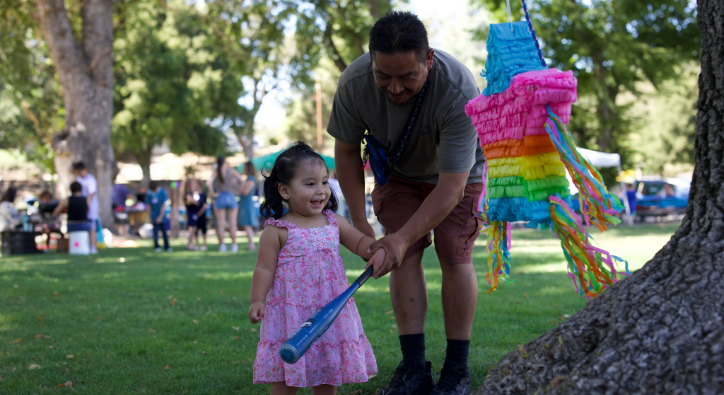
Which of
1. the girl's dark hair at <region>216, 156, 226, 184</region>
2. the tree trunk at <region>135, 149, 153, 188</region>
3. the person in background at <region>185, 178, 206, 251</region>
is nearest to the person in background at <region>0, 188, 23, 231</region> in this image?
the person in background at <region>185, 178, 206, 251</region>

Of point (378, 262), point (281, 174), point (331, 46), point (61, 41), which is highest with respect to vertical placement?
point (331, 46)

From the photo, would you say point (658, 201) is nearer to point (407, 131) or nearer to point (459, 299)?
point (459, 299)

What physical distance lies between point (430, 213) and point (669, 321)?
1.07m

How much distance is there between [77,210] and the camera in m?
9.76

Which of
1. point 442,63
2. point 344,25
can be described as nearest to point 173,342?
point 442,63

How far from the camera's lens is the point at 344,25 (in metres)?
15.2

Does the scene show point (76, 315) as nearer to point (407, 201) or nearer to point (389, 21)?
point (407, 201)

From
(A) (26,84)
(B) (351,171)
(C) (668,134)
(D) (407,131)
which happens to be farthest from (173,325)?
(C) (668,134)

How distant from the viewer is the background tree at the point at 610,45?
1599 centimetres

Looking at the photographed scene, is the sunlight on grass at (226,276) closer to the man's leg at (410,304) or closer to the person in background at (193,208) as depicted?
the man's leg at (410,304)

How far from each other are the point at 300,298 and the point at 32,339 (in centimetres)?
229

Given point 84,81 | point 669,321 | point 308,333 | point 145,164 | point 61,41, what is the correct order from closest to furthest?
point 669,321 → point 308,333 → point 61,41 → point 84,81 → point 145,164

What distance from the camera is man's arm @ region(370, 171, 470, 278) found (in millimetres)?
2334

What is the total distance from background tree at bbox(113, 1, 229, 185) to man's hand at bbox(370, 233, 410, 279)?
2512 cm
